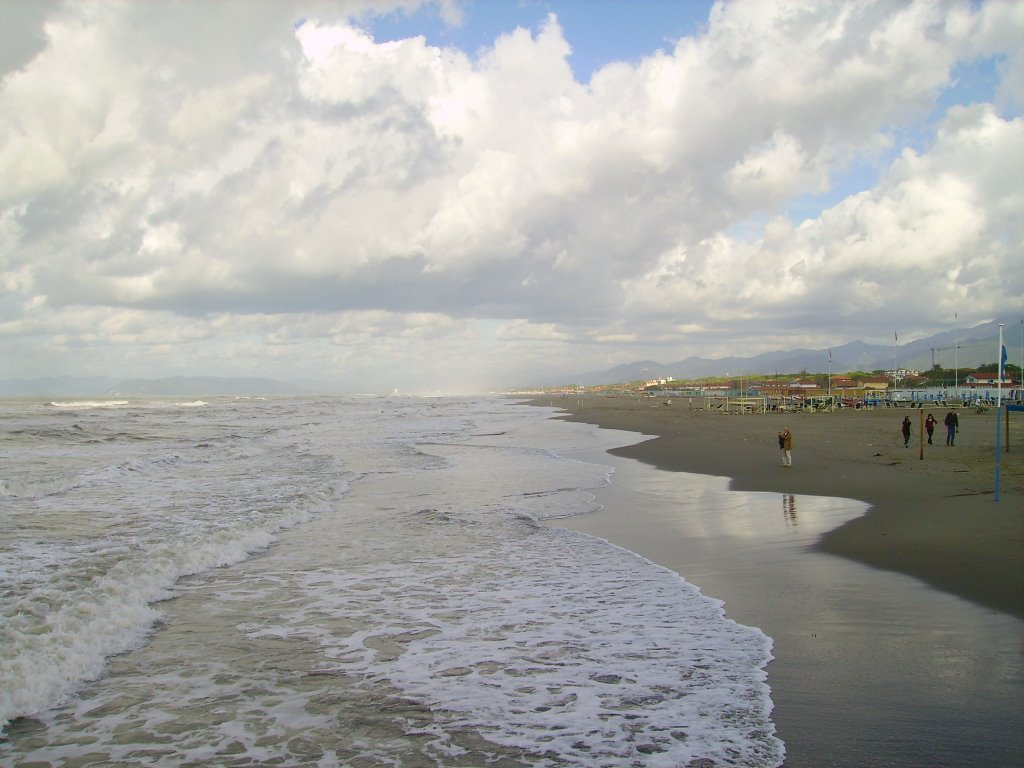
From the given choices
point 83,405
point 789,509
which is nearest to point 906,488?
point 789,509

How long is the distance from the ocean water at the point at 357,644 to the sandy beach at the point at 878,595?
0.43 metres

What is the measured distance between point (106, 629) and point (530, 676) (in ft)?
14.8

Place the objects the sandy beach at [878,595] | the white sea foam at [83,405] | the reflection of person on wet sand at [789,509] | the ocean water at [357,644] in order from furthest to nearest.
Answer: the white sea foam at [83,405], the reflection of person on wet sand at [789,509], the ocean water at [357,644], the sandy beach at [878,595]

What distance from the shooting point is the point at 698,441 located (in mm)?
30953

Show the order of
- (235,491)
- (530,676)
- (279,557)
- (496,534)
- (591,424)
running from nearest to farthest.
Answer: (530,676), (279,557), (496,534), (235,491), (591,424)

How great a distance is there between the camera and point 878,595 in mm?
7613

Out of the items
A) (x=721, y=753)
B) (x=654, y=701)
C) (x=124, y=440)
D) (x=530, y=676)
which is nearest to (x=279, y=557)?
(x=530, y=676)

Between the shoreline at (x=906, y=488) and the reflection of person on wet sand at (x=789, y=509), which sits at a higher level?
the shoreline at (x=906, y=488)

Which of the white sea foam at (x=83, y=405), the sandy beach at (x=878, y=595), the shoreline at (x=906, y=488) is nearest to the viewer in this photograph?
the sandy beach at (x=878, y=595)

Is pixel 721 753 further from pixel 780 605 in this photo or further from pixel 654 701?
pixel 780 605

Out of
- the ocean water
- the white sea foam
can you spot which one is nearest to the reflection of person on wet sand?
the ocean water

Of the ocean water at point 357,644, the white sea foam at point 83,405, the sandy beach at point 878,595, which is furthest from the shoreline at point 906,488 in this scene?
the white sea foam at point 83,405

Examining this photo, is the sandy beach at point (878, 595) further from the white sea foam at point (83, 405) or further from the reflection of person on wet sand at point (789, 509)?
the white sea foam at point (83, 405)

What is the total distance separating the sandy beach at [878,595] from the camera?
4.48 meters
